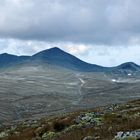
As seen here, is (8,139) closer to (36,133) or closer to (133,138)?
(36,133)

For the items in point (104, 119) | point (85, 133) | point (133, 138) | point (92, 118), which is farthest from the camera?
point (92, 118)

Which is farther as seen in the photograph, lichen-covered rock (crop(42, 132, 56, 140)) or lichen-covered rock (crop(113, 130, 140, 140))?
lichen-covered rock (crop(42, 132, 56, 140))

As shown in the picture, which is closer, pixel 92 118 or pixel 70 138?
pixel 70 138

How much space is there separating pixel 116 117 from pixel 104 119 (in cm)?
95

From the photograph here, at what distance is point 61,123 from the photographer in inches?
1277

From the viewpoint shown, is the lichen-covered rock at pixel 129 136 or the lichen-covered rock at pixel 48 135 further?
the lichen-covered rock at pixel 48 135

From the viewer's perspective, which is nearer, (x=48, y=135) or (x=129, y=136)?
(x=129, y=136)

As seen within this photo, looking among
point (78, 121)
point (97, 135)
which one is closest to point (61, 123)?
point (78, 121)

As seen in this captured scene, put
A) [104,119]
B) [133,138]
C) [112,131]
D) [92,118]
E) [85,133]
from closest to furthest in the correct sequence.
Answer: [133,138], [112,131], [85,133], [104,119], [92,118]

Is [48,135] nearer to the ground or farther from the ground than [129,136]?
nearer to the ground

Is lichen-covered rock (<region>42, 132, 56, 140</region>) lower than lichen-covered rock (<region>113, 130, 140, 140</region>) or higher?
lower

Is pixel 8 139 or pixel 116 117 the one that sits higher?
pixel 116 117

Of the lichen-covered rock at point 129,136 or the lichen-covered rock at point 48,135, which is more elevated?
the lichen-covered rock at point 129,136

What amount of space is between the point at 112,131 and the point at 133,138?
441 cm
